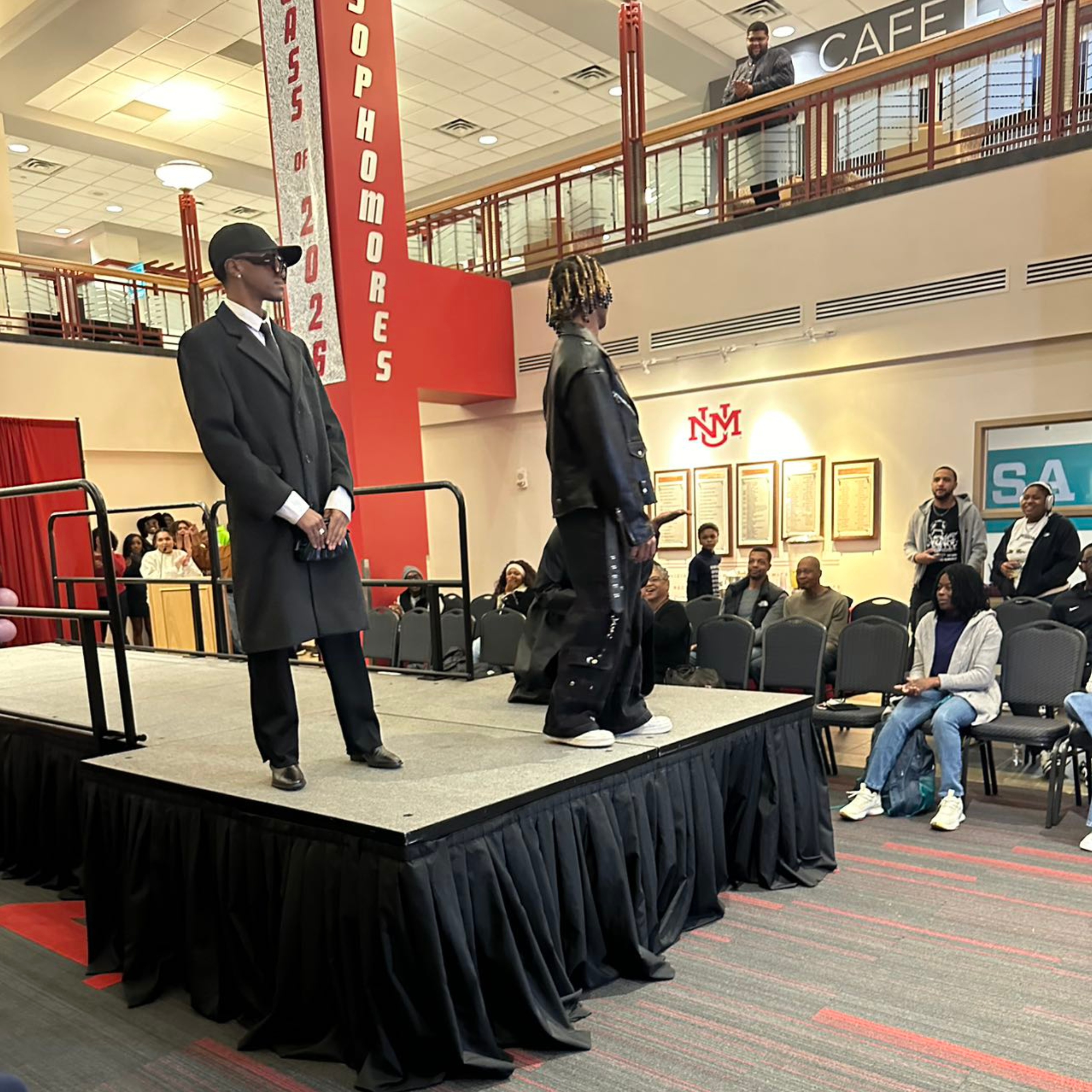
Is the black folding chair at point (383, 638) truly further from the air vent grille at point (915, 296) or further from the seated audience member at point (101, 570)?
the air vent grille at point (915, 296)

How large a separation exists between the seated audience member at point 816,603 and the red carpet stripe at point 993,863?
6.48 feet

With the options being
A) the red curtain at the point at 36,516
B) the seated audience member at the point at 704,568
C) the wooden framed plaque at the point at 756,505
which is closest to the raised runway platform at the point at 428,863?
the seated audience member at the point at 704,568

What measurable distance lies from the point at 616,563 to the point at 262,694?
45.7 inches

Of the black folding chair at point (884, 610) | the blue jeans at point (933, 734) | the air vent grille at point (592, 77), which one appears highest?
the air vent grille at point (592, 77)

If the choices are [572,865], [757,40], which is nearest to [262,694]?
[572,865]

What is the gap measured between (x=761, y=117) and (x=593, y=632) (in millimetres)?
6363

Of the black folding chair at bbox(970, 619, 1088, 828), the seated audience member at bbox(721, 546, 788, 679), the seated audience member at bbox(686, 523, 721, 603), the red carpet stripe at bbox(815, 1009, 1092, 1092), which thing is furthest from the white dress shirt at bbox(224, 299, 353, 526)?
the seated audience member at bbox(686, 523, 721, 603)

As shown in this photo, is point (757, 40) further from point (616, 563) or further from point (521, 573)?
point (616, 563)

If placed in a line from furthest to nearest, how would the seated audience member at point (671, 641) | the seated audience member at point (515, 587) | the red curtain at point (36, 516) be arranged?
the red curtain at point (36, 516) < the seated audience member at point (515, 587) < the seated audience member at point (671, 641)

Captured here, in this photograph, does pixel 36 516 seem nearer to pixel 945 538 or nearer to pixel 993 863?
pixel 945 538

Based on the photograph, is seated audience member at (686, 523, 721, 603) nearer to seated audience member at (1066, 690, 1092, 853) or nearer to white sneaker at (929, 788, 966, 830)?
white sneaker at (929, 788, 966, 830)

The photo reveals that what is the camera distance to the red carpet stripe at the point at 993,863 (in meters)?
3.36

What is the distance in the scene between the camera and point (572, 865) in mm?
2592

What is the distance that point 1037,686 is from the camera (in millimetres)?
4332
